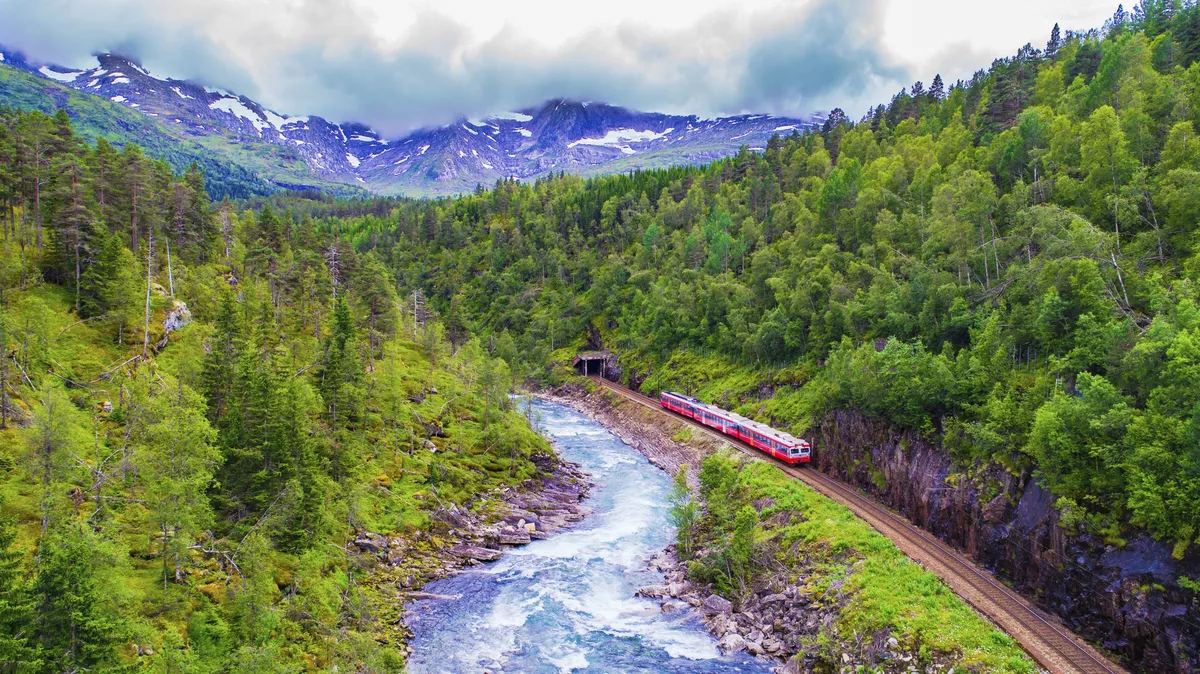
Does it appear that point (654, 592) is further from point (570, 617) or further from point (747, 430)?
point (747, 430)

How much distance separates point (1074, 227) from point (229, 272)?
292 feet

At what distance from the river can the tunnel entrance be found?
71.7m

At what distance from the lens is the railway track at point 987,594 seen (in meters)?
29.5

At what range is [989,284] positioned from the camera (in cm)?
5344

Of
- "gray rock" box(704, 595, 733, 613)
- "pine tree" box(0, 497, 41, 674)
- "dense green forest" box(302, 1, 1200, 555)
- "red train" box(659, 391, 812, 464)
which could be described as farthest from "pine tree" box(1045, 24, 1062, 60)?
"pine tree" box(0, 497, 41, 674)

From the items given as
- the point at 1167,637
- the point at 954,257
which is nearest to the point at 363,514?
the point at 1167,637

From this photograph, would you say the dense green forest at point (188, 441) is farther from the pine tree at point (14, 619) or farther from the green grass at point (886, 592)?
the green grass at point (886, 592)

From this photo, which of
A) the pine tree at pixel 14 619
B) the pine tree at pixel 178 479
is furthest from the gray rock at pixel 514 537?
the pine tree at pixel 14 619

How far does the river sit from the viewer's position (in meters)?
34.4

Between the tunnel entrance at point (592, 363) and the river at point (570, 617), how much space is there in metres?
71.7

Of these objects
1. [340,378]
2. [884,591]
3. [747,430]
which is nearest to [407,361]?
[340,378]

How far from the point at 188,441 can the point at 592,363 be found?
10532 centimetres

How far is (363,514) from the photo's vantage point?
47062 millimetres

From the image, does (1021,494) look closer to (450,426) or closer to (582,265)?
(450,426)
